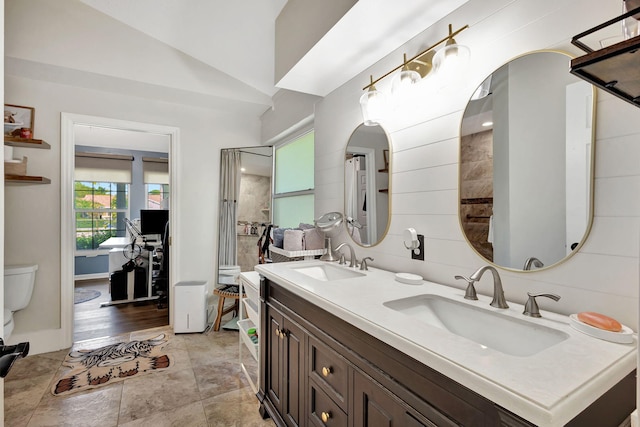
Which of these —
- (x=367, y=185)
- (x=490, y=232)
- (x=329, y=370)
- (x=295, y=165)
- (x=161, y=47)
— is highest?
(x=161, y=47)

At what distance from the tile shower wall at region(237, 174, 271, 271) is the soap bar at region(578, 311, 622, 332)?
2.89 meters

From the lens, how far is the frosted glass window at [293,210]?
2748 mm

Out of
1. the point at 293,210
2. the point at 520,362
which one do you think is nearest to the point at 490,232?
the point at 520,362

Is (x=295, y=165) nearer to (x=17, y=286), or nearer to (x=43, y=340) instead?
(x=17, y=286)

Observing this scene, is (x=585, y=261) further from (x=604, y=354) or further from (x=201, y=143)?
(x=201, y=143)

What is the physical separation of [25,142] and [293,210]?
236 centimetres

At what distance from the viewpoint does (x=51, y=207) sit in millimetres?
2619

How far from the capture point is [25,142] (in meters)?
2.44

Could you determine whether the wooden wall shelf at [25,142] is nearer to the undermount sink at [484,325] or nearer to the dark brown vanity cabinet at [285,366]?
the dark brown vanity cabinet at [285,366]

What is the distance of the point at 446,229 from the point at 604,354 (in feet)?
2.33

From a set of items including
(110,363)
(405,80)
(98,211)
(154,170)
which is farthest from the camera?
(154,170)

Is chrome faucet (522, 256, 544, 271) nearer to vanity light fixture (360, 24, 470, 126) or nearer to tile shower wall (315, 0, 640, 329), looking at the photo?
tile shower wall (315, 0, 640, 329)

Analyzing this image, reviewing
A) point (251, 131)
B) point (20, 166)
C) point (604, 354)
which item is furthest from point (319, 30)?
point (20, 166)

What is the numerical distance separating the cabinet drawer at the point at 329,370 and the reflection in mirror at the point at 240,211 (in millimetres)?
2207
